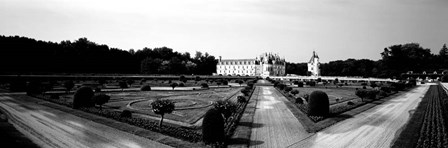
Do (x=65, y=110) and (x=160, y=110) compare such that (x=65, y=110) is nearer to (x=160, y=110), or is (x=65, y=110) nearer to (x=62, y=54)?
(x=160, y=110)

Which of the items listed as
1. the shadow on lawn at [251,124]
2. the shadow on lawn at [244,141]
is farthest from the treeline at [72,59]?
the shadow on lawn at [244,141]

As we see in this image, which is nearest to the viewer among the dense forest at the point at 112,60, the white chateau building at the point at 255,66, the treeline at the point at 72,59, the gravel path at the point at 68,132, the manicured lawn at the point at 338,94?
the gravel path at the point at 68,132

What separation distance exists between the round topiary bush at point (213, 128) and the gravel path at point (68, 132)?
2.29 m

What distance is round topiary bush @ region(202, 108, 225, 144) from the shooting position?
43.9ft

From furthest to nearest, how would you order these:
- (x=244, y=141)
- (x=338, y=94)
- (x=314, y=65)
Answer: (x=314, y=65) → (x=338, y=94) → (x=244, y=141)

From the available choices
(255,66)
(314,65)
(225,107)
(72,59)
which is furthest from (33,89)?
(255,66)

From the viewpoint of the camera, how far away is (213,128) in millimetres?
13375

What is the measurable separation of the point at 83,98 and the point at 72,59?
63053mm

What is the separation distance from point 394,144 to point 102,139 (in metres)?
15.2

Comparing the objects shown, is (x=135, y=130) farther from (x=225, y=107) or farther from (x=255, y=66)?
(x=255, y=66)

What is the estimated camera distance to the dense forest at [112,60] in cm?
6719

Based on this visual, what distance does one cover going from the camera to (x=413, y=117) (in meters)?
21.2

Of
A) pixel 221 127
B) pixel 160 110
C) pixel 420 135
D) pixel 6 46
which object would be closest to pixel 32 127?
pixel 160 110

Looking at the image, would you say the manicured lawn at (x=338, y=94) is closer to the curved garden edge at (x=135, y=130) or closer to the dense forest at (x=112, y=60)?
the curved garden edge at (x=135, y=130)
